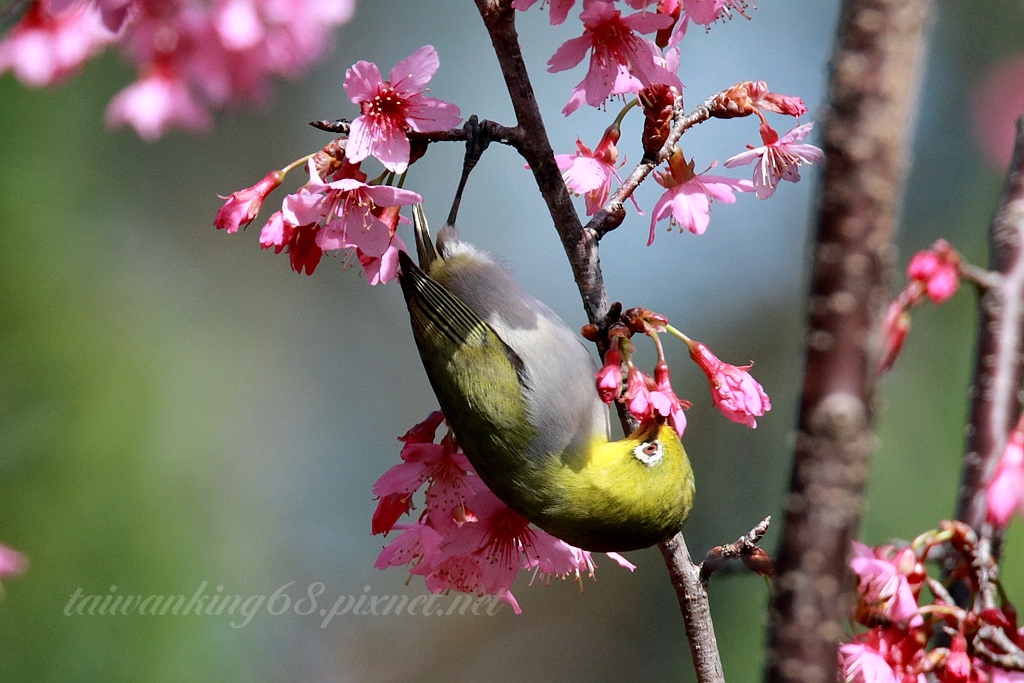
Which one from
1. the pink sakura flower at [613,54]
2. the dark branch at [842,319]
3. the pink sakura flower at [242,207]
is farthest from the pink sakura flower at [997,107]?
the dark branch at [842,319]

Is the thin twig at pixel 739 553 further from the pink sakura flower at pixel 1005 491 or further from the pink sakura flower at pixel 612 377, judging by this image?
the pink sakura flower at pixel 1005 491

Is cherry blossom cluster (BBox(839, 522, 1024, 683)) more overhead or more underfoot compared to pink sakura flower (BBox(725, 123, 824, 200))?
more underfoot

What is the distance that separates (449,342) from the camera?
6.59ft

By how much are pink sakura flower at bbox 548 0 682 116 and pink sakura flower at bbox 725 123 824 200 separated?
266 millimetres

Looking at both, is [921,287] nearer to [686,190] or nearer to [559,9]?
[686,190]

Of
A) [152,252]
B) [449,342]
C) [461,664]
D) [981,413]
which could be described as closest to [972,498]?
[981,413]

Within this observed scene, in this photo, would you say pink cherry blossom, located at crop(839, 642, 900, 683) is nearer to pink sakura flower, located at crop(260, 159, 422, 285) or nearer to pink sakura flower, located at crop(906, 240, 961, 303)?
pink sakura flower, located at crop(906, 240, 961, 303)

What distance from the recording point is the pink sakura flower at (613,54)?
1483mm

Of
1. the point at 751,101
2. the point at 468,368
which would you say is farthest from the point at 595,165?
the point at 468,368

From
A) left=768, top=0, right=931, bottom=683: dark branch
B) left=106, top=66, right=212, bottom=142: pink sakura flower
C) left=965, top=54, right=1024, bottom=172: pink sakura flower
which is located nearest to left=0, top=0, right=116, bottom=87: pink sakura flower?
left=106, top=66, right=212, bottom=142: pink sakura flower

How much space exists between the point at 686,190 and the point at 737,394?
415 mm

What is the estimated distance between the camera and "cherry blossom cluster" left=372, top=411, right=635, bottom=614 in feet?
5.61

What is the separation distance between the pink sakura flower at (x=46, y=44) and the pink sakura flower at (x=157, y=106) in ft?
1.20

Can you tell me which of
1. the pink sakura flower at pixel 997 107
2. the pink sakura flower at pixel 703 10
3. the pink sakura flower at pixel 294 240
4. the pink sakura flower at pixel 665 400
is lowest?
the pink sakura flower at pixel 294 240
